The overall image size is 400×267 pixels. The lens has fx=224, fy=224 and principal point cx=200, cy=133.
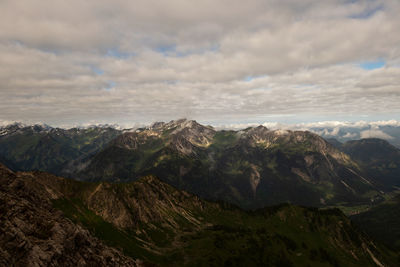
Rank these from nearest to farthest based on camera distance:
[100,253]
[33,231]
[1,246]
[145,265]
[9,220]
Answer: [1,246]
[9,220]
[33,231]
[100,253]
[145,265]

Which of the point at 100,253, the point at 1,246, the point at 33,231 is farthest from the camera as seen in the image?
the point at 100,253

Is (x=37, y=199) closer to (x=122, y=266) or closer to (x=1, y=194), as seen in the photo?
(x=1, y=194)

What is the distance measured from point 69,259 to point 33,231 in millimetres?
21318

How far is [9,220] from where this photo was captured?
9844 centimetres

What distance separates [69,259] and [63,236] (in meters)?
11.6

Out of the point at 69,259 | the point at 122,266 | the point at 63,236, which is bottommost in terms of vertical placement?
the point at 122,266

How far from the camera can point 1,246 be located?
86.1 m

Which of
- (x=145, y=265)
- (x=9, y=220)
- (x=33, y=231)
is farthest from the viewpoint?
(x=145, y=265)

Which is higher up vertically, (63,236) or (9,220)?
(9,220)

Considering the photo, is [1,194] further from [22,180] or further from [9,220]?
[22,180]

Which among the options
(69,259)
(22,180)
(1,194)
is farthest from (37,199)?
(69,259)

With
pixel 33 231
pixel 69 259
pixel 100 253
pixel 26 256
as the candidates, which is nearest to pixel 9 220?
pixel 33 231

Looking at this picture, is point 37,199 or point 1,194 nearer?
point 1,194

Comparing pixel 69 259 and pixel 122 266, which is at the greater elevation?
pixel 69 259
